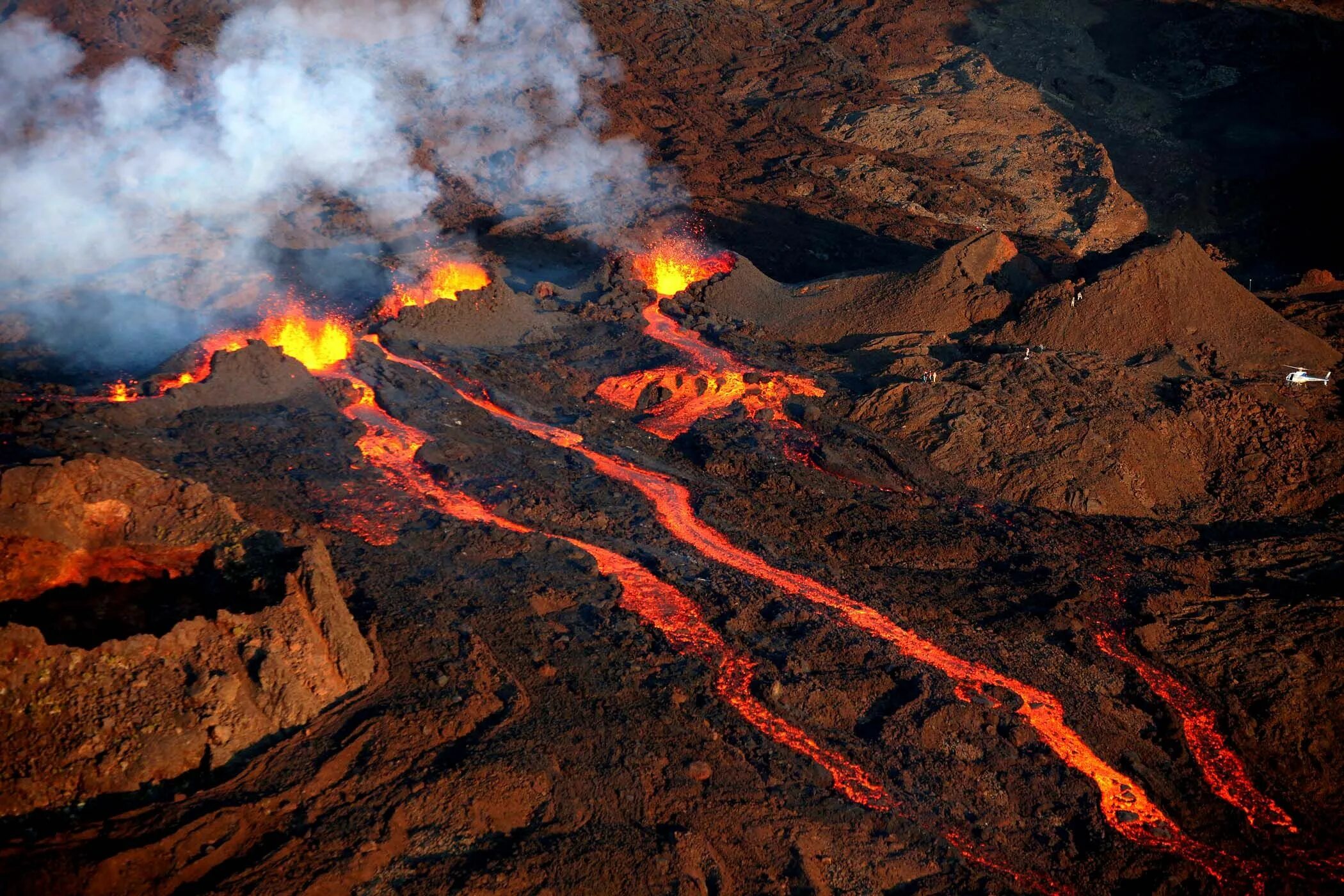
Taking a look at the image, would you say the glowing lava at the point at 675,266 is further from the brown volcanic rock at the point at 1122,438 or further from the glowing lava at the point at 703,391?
the brown volcanic rock at the point at 1122,438

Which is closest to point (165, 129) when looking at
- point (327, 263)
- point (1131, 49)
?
point (327, 263)

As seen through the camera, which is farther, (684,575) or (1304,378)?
(1304,378)

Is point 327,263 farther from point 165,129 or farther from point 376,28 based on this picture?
point 376,28

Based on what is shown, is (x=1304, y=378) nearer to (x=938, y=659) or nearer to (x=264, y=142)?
(x=938, y=659)

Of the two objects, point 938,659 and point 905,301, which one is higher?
point 938,659

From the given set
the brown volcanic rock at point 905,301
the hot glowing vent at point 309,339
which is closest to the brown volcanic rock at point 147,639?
the hot glowing vent at point 309,339

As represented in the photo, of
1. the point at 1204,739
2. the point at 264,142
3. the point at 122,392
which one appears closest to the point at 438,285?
the point at 122,392

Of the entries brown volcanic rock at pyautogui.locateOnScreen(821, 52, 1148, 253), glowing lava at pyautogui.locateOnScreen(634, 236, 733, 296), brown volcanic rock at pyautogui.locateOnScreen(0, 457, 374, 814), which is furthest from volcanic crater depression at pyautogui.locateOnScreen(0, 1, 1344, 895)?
brown volcanic rock at pyautogui.locateOnScreen(821, 52, 1148, 253)
